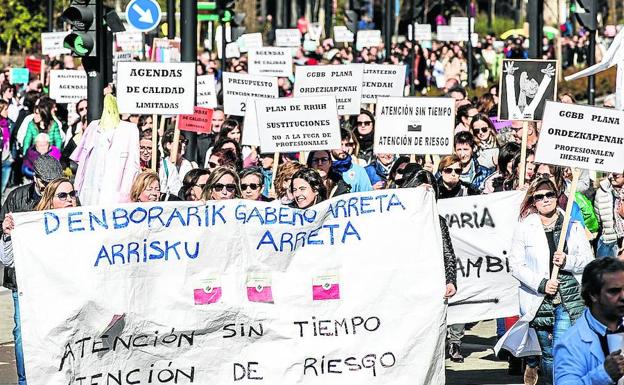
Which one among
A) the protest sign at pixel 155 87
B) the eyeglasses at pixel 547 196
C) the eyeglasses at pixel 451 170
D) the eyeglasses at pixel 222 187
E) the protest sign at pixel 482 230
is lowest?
the protest sign at pixel 482 230

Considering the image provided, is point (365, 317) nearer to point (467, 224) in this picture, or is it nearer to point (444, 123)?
point (467, 224)

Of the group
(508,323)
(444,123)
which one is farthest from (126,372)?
(444,123)

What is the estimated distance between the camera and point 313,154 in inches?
530

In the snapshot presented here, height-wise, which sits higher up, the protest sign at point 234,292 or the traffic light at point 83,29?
the traffic light at point 83,29

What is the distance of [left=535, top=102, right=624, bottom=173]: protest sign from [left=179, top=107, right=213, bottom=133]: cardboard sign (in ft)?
22.7

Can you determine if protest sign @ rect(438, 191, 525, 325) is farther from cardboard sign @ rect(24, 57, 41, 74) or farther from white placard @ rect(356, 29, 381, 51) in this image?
white placard @ rect(356, 29, 381, 51)

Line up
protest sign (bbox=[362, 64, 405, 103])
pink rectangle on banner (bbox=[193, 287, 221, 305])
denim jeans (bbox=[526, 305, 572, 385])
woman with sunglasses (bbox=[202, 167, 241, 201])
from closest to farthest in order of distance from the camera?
1. pink rectangle on banner (bbox=[193, 287, 221, 305])
2. denim jeans (bbox=[526, 305, 572, 385])
3. woman with sunglasses (bbox=[202, 167, 241, 201])
4. protest sign (bbox=[362, 64, 405, 103])

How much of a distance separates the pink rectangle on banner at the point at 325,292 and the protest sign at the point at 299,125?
3864 mm

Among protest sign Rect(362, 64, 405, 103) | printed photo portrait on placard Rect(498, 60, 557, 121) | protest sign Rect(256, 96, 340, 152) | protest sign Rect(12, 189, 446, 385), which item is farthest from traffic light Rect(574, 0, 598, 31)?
protest sign Rect(12, 189, 446, 385)

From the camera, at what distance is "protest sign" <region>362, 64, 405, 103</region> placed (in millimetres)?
18656

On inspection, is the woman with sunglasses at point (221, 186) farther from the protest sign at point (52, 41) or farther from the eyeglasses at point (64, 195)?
the protest sign at point (52, 41)

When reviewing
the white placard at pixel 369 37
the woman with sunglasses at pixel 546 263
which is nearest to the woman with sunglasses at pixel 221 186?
the woman with sunglasses at pixel 546 263

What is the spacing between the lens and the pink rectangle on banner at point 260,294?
29.7 ft

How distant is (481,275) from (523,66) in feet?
7.49
